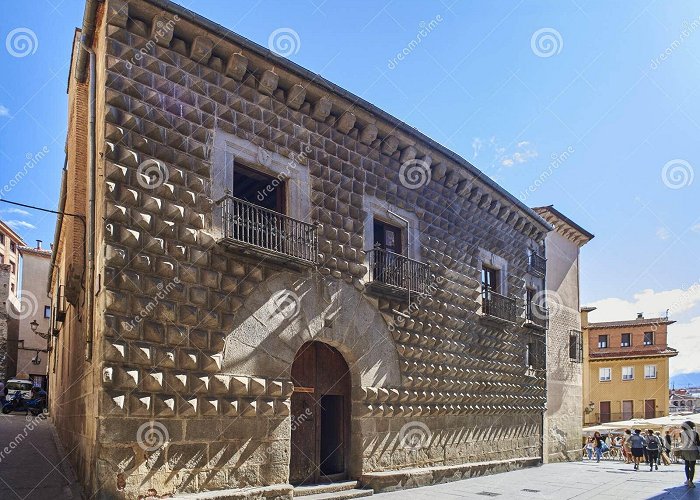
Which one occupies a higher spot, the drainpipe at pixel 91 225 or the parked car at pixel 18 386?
the drainpipe at pixel 91 225

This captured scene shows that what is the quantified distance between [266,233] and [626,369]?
3913cm

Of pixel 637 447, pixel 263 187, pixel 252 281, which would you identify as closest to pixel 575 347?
pixel 637 447

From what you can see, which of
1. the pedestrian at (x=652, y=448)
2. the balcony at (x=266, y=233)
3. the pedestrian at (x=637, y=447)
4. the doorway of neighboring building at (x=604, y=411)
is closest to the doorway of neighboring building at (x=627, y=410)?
the doorway of neighboring building at (x=604, y=411)

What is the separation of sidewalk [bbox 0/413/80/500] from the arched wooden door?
11.2 feet

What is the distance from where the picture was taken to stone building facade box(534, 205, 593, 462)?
18.7 meters

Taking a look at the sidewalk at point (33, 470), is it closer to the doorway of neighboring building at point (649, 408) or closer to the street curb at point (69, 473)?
the street curb at point (69, 473)

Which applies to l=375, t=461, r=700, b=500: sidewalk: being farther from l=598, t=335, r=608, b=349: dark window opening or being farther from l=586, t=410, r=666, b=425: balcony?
l=598, t=335, r=608, b=349: dark window opening

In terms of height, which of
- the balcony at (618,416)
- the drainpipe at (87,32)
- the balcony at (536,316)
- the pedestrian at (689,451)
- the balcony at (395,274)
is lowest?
the balcony at (618,416)

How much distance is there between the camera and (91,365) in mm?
7812

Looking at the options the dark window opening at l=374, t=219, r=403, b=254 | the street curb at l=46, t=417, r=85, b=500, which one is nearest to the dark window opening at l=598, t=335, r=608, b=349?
the dark window opening at l=374, t=219, r=403, b=254

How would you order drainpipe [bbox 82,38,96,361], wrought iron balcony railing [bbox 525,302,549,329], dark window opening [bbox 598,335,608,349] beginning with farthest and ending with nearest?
dark window opening [bbox 598,335,608,349] < wrought iron balcony railing [bbox 525,302,549,329] < drainpipe [bbox 82,38,96,361]

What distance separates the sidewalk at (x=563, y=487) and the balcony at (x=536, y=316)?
416 cm

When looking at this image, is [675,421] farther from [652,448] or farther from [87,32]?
[87,32]

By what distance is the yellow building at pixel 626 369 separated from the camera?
130ft
